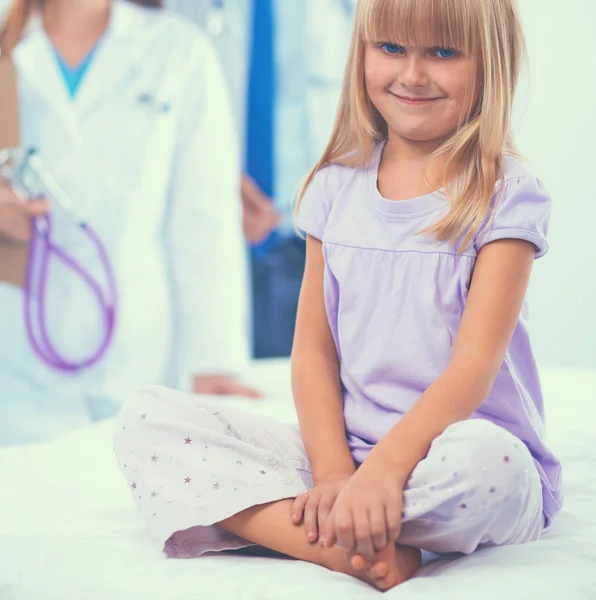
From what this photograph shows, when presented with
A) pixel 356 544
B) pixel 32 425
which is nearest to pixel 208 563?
pixel 356 544

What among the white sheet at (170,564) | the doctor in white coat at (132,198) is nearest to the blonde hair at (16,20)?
the doctor in white coat at (132,198)

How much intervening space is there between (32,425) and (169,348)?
0.30m

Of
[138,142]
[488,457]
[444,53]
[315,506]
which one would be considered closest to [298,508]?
[315,506]

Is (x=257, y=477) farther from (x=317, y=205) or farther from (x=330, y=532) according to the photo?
(x=317, y=205)

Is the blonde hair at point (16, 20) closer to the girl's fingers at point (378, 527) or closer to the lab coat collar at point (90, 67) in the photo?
the lab coat collar at point (90, 67)

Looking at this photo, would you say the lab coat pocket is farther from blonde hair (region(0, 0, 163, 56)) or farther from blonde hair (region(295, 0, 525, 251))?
blonde hair (region(295, 0, 525, 251))

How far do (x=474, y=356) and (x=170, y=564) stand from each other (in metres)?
0.31

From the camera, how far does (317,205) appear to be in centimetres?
101

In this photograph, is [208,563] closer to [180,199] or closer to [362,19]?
[362,19]

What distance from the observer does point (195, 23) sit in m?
2.00

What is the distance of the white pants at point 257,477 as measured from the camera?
731mm

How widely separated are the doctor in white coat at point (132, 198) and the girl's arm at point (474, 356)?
988mm

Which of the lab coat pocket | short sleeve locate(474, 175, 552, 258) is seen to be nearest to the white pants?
short sleeve locate(474, 175, 552, 258)

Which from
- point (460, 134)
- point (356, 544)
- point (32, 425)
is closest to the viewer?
point (356, 544)
